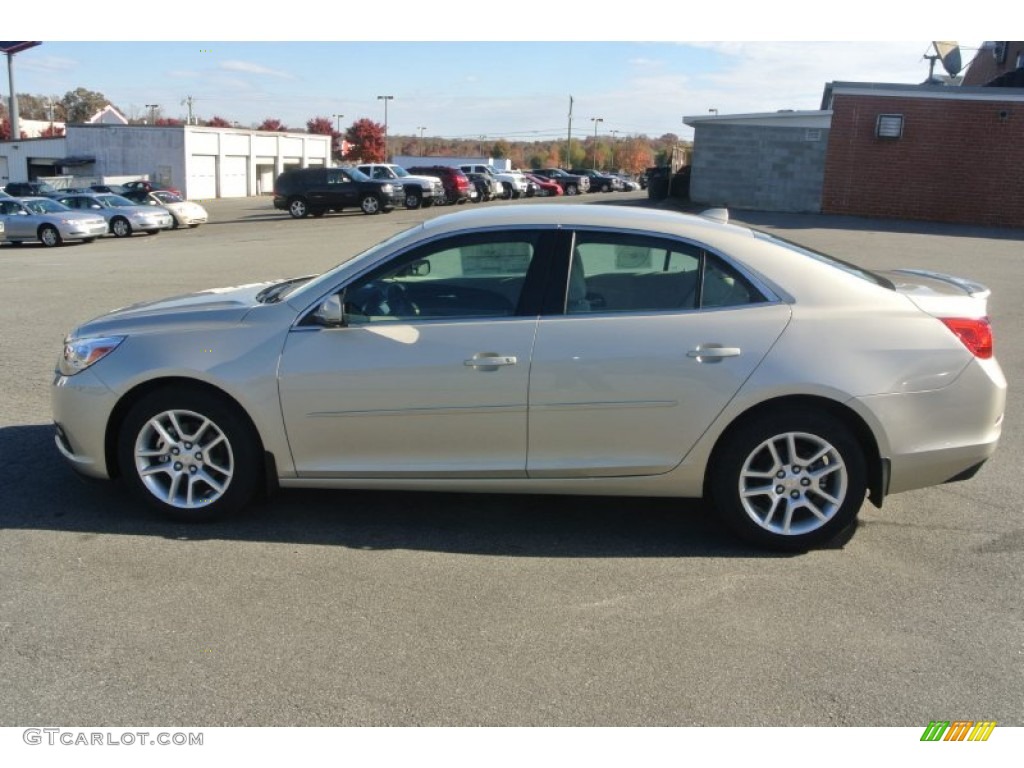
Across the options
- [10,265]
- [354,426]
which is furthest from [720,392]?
[10,265]

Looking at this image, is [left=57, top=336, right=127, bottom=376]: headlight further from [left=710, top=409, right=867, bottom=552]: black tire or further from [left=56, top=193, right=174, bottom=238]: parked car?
[left=56, top=193, right=174, bottom=238]: parked car

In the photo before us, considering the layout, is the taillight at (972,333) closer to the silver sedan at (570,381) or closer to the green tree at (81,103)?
the silver sedan at (570,381)

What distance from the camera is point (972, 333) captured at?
456cm

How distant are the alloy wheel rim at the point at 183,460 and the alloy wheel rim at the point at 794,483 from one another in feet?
8.60

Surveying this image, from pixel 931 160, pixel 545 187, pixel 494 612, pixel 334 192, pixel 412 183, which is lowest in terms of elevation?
pixel 494 612

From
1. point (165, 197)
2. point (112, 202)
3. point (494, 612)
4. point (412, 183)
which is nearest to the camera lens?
point (494, 612)

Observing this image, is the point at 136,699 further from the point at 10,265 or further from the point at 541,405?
the point at 10,265

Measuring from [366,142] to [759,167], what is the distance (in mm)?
74837

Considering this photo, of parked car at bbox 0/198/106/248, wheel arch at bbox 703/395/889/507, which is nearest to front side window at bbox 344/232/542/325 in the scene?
wheel arch at bbox 703/395/889/507

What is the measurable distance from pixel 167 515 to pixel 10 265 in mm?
18338

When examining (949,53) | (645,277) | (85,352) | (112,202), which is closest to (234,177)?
(112,202)

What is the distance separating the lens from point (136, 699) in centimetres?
329

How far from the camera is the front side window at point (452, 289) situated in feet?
15.4

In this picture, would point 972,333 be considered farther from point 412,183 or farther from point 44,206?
point 412,183
